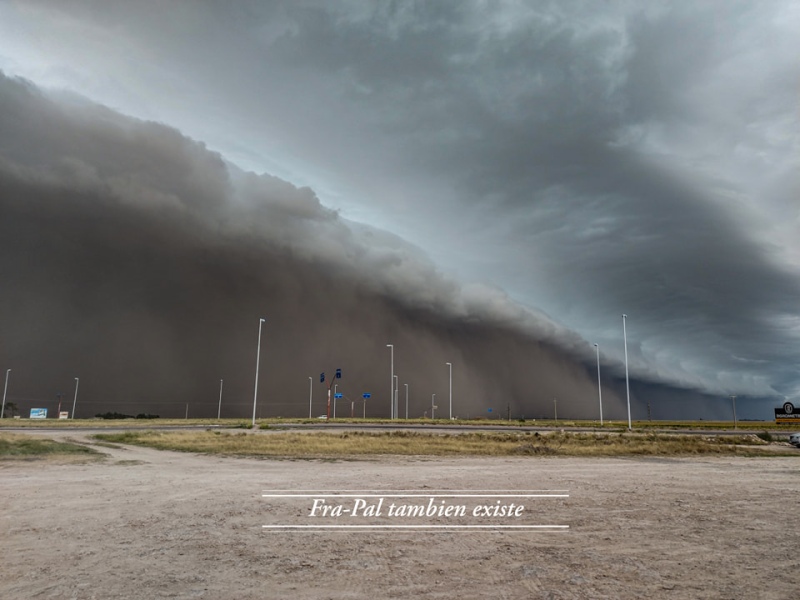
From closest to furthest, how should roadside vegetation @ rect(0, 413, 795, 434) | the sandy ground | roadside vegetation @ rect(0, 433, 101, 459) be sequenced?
the sandy ground → roadside vegetation @ rect(0, 433, 101, 459) → roadside vegetation @ rect(0, 413, 795, 434)

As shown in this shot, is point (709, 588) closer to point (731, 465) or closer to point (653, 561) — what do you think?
point (653, 561)

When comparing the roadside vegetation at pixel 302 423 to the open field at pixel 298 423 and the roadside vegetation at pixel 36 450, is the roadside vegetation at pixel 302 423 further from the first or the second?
the roadside vegetation at pixel 36 450

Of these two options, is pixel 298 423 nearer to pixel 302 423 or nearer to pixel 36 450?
pixel 302 423

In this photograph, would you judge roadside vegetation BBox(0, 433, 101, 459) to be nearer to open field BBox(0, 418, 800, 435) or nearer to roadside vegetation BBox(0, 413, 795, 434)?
roadside vegetation BBox(0, 413, 795, 434)

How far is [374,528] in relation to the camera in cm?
1126

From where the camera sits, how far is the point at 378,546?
966cm

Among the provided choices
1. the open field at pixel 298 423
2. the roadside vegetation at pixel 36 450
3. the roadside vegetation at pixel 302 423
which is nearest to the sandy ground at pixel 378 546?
the roadside vegetation at pixel 36 450

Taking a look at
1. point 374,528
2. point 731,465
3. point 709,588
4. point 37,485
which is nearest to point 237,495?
point 374,528

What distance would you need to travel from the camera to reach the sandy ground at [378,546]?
728 centimetres

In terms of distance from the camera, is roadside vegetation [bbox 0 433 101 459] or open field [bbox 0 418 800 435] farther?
open field [bbox 0 418 800 435]

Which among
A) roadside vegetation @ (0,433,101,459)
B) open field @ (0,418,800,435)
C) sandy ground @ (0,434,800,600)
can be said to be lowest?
open field @ (0,418,800,435)

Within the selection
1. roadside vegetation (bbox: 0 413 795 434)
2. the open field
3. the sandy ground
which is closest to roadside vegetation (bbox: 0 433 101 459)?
A: the sandy ground

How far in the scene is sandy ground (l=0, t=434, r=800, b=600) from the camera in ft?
23.9

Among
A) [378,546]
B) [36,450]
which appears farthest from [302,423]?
[378,546]
